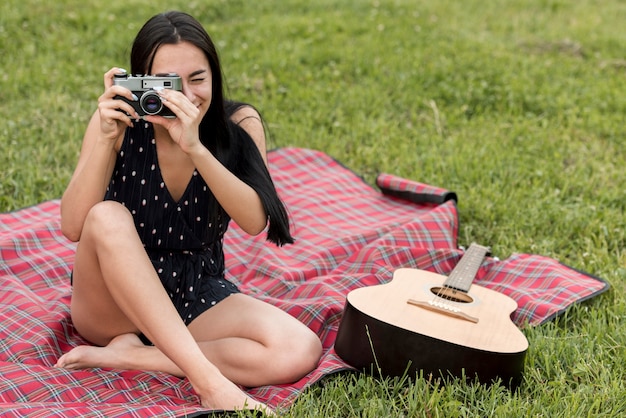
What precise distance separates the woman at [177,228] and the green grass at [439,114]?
0.89 ft

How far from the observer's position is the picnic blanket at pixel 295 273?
2381 mm

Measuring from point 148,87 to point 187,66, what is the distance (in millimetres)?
174

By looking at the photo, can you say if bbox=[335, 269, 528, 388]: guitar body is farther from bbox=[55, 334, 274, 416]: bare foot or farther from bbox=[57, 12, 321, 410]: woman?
bbox=[55, 334, 274, 416]: bare foot

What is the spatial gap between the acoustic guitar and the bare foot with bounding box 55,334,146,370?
0.69m

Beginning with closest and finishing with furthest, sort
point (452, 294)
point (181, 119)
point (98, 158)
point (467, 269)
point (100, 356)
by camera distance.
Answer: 1. point (181, 119)
2. point (98, 158)
3. point (100, 356)
4. point (452, 294)
5. point (467, 269)

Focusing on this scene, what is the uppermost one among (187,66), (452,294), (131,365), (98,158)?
(187,66)

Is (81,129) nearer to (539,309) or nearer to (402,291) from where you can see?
(402,291)

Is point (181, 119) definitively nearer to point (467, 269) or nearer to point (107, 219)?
point (107, 219)

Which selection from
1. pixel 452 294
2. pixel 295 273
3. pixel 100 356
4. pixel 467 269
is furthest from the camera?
A: pixel 295 273

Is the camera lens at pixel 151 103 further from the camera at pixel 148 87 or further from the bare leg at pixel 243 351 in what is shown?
the bare leg at pixel 243 351

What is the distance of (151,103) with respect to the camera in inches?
90.3

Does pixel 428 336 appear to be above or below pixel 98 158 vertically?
below

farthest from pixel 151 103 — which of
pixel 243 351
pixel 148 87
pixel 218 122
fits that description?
pixel 243 351

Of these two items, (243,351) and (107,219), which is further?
(243,351)
